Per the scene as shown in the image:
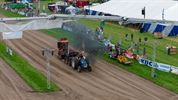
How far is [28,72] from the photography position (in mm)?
29281

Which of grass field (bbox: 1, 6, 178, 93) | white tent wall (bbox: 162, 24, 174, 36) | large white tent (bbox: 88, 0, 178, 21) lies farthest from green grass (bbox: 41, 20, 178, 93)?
large white tent (bbox: 88, 0, 178, 21)

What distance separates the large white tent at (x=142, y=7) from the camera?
4578 cm

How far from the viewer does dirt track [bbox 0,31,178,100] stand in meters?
24.4

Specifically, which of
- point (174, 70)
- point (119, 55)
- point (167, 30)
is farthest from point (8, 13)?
point (174, 70)

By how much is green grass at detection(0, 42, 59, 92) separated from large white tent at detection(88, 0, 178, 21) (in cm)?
1801

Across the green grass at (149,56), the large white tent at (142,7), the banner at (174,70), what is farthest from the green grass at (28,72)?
the large white tent at (142,7)

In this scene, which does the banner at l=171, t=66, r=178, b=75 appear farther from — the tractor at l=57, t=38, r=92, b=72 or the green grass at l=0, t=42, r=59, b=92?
the green grass at l=0, t=42, r=59, b=92

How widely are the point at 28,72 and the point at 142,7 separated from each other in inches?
978

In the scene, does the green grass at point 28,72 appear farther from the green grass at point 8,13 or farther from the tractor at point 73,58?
the green grass at point 8,13

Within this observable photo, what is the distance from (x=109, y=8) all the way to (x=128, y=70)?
27.2 metres

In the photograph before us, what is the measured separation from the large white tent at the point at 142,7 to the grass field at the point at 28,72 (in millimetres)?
18006

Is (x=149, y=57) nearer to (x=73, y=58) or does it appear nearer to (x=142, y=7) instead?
(x=73, y=58)

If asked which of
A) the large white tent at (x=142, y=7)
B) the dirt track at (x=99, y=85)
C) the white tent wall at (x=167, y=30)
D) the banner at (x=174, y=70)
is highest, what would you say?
the large white tent at (x=142, y=7)

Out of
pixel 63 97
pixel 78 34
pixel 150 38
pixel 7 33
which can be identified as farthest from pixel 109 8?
pixel 63 97
